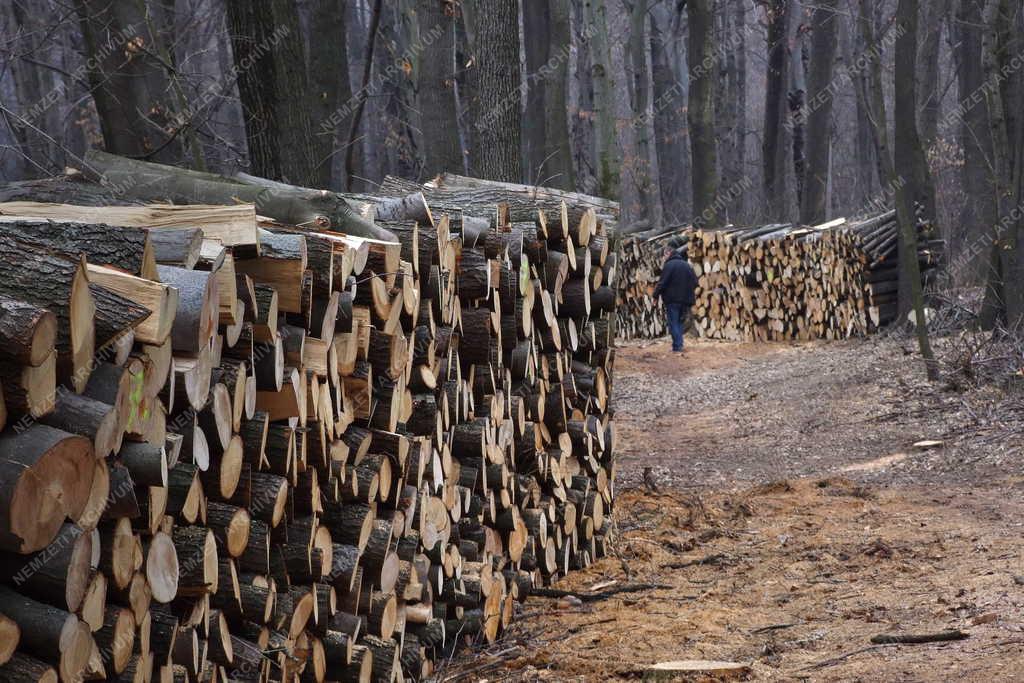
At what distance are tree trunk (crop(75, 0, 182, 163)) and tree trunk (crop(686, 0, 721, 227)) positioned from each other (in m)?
13.9

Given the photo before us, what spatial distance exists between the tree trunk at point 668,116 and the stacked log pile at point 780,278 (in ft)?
23.8

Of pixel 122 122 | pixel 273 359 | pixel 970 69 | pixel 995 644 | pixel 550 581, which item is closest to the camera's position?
pixel 273 359

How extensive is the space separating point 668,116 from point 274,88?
24.6 metres

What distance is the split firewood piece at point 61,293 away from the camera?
7.48 feet

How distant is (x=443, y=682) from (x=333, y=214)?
2.10 m

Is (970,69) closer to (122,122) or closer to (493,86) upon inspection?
(493,86)

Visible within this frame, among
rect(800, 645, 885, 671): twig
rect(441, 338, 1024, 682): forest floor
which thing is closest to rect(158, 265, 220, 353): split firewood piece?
rect(441, 338, 1024, 682): forest floor

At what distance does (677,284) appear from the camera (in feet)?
56.9

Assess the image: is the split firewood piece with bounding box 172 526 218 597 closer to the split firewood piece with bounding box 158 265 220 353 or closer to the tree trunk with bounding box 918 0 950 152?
the split firewood piece with bounding box 158 265 220 353

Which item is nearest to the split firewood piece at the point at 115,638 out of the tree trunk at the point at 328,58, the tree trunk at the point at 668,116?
the tree trunk at the point at 328,58

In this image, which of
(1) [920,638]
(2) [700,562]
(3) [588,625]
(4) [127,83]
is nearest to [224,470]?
(3) [588,625]

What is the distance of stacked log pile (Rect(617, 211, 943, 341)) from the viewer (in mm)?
17188

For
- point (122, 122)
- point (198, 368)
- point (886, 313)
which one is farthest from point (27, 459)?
point (886, 313)

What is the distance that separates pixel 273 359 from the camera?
344cm
